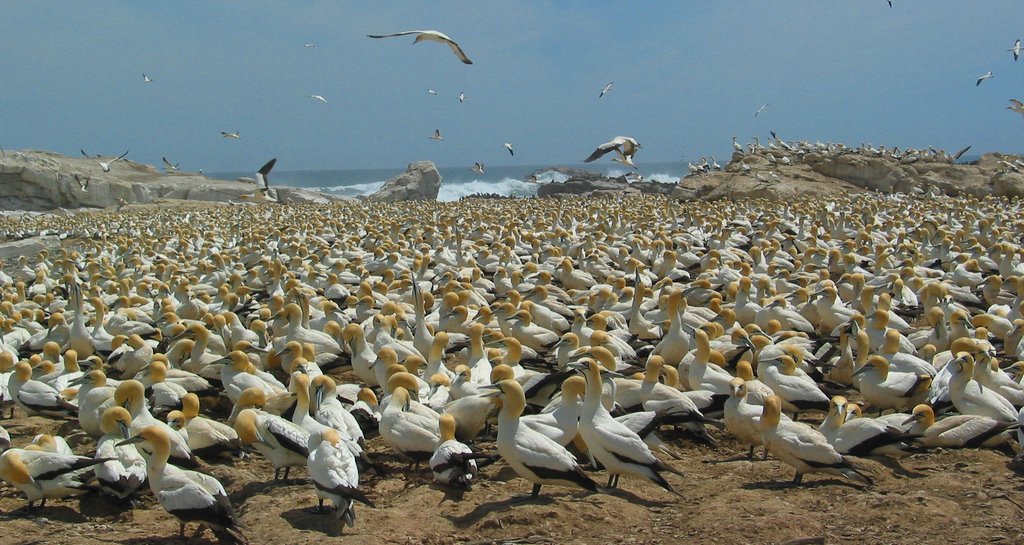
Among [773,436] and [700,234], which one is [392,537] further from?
[700,234]

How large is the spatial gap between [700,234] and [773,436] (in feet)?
50.2

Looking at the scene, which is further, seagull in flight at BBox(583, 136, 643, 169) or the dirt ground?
seagull in flight at BBox(583, 136, 643, 169)

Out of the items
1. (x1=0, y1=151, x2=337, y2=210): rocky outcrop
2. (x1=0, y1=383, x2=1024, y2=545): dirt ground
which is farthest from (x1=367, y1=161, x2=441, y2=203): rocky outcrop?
(x1=0, y1=383, x2=1024, y2=545): dirt ground

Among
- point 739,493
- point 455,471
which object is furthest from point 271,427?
point 739,493

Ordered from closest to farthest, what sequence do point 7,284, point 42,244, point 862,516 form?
point 862,516 < point 7,284 < point 42,244

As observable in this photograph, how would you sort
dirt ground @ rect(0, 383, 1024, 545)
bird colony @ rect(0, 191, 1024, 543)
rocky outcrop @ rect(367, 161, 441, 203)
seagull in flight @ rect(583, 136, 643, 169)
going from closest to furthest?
dirt ground @ rect(0, 383, 1024, 545) < bird colony @ rect(0, 191, 1024, 543) < seagull in flight @ rect(583, 136, 643, 169) < rocky outcrop @ rect(367, 161, 441, 203)

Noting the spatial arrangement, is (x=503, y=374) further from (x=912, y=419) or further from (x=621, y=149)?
(x=621, y=149)

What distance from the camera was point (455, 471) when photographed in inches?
252

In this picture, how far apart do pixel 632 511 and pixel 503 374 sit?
1846 mm

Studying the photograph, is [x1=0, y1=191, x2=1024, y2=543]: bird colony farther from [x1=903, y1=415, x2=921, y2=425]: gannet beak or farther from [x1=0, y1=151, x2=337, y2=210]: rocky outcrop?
[x1=0, y1=151, x2=337, y2=210]: rocky outcrop

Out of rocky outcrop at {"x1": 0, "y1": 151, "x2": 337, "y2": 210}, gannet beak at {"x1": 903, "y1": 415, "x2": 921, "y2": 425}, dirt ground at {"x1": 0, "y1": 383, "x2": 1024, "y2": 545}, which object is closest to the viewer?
dirt ground at {"x1": 0, "y1": 383, "x2": 1024, "y2": 545}

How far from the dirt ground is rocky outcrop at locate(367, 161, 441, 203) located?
41.0 meters

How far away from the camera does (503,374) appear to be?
7434mm

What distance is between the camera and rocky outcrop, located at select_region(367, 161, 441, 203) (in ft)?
157
